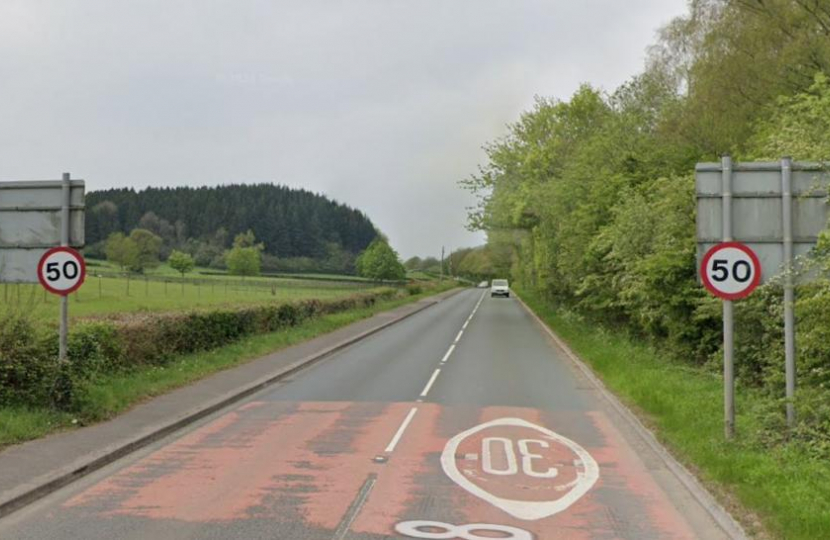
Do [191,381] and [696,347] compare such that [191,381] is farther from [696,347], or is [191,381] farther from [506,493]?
[696,347]

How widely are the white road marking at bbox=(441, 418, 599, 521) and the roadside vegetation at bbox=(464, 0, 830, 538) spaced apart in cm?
119

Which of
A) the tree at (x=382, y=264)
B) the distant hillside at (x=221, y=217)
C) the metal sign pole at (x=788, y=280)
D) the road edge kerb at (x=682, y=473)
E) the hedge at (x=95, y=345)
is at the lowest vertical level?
the road edge kerb at (x=682, y=473)

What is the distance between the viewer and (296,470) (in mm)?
8367

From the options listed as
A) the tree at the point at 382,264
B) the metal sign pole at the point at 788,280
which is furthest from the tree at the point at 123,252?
the metal sign pole at the point at 788,280

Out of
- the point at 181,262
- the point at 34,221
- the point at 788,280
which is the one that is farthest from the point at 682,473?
the point at 181,262

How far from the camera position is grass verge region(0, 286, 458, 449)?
32.1ft

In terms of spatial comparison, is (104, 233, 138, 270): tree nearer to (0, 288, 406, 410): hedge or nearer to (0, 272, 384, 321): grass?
(0, 272, 384, 321): grass

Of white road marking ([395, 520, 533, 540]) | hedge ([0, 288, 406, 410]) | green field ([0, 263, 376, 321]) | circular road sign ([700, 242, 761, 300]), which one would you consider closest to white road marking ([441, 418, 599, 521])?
white road marking ([395, 520, 533, 540])

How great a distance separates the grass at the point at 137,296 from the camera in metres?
13.0

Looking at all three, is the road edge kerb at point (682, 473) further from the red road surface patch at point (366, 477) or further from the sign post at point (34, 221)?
the sign post at point (34, 221)

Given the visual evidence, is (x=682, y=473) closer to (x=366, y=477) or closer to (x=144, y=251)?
(x=366, y=477)

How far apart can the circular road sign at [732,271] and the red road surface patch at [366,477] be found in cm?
229

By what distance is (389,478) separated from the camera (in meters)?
8.05

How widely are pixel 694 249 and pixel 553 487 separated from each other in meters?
10.7
